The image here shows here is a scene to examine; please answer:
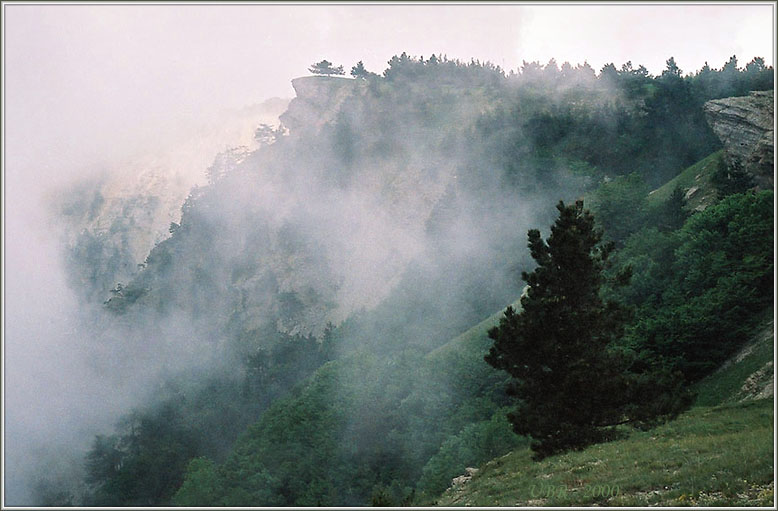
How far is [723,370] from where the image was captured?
36000mm

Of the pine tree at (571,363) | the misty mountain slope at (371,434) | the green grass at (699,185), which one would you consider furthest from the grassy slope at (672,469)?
the green grass at (699,185)

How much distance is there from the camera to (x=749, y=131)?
58750mm

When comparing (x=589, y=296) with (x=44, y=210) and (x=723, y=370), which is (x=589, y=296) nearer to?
(x=723, y=370)

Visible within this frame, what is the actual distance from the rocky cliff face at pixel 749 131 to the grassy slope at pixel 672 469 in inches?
1099

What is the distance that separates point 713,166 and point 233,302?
7349 centimetres

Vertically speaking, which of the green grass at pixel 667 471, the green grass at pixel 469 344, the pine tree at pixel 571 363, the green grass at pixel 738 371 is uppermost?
the pine tree at pixel 571 363

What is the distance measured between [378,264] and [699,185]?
162ft

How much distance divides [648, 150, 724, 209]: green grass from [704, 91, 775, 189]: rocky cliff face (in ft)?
12.3

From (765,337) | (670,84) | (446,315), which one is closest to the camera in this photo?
(765,337)

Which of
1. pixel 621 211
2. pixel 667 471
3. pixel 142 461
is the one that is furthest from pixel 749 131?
pixel 142 461

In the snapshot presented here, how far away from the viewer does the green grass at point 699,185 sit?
61872 mm

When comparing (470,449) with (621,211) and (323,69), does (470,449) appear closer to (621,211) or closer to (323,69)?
(621,211)

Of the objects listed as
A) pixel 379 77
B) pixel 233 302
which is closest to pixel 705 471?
pixel 233 302

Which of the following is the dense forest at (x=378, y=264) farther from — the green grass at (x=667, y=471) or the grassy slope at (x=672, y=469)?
the green grass at (x=667, y=471)
